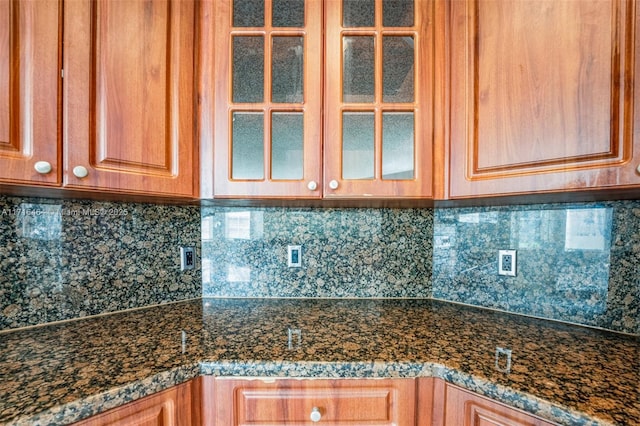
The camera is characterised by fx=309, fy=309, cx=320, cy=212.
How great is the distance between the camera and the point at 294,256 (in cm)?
131

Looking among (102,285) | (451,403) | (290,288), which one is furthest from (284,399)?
(102,285)

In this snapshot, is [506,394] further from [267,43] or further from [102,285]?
[102,285]

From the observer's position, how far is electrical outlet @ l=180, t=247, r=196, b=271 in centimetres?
129

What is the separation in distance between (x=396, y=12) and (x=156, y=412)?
1.29 m

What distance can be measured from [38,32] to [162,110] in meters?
0.30

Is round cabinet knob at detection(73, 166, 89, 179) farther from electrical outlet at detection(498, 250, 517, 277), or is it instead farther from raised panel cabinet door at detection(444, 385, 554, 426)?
electrical outlet at detection(498, 250, 517, 277)

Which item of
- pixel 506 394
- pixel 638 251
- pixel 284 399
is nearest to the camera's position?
pixel 506 394

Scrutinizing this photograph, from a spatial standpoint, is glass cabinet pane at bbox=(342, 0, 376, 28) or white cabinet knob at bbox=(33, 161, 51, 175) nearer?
white cabinet knob at bbox=(33, 161, 51, 175)

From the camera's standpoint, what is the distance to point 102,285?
1114 millimetres

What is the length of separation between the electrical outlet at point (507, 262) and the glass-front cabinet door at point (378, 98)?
440 millimetres

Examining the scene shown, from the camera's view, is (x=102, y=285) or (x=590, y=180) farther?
(x=102, y=285)

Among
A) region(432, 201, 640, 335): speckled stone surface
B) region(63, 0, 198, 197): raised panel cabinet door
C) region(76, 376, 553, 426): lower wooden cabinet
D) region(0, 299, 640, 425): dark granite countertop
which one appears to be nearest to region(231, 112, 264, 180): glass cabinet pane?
region(63, 0, 198, 197): raised panel cabinet door

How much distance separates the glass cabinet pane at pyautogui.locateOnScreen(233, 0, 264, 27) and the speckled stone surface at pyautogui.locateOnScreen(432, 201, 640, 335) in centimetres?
99

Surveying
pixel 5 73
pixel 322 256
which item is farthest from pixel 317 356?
pixel 5 73
